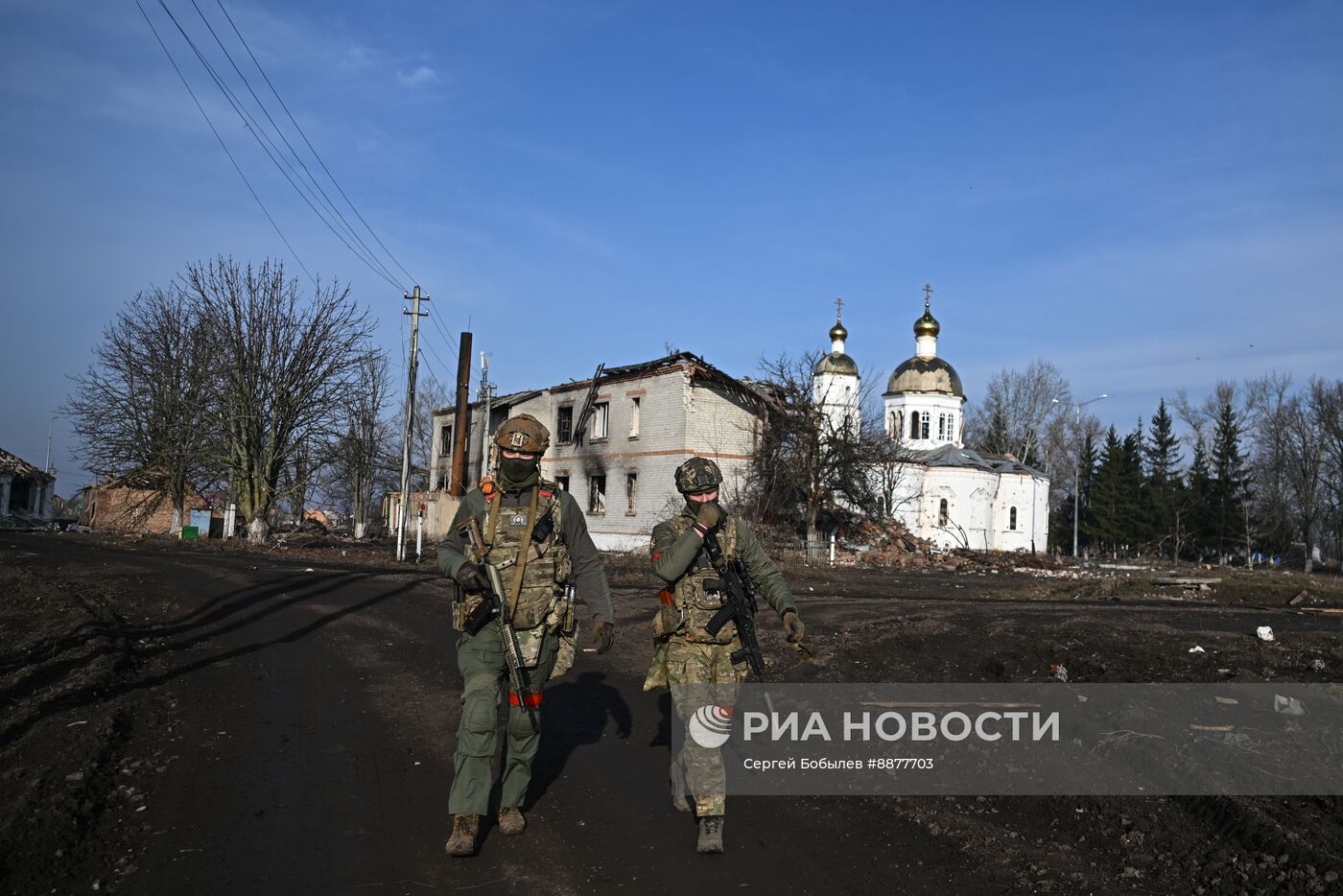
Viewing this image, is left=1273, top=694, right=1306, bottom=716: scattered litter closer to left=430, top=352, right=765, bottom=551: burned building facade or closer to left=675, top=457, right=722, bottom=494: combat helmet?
left=675, top=457, right=722, bottom=494: combat helmet

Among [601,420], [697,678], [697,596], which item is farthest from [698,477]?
[601,420]

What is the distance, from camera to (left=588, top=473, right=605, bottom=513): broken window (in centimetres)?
4219

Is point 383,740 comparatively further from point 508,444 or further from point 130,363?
point 130,363

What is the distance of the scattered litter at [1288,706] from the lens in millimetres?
6867

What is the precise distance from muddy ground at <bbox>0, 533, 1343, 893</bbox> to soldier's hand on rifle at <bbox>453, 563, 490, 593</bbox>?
1.32m

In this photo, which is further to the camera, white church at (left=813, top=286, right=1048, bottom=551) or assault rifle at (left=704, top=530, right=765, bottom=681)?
white church at (left=813, top=286, right=1048, bottom=551)

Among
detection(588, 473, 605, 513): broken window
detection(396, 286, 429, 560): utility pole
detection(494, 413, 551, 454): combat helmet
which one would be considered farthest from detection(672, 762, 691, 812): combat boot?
detection(588, 473, 605, 513): broken window

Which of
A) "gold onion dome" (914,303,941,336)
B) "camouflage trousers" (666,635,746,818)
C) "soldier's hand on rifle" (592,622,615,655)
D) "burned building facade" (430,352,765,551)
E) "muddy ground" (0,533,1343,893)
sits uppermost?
"gold onion dome" (914,303,941,336)

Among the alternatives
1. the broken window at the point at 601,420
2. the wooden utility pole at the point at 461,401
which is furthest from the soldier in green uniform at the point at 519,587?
the broken window at the point at 601,420

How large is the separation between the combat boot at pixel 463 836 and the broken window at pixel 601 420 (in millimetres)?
37636

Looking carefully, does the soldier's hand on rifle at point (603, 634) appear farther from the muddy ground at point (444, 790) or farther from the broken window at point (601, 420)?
the broken window at point (601, 420)

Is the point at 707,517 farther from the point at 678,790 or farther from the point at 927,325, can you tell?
the point at 927,325

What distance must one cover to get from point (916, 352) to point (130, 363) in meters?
43.3

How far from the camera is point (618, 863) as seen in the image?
15.1ft
